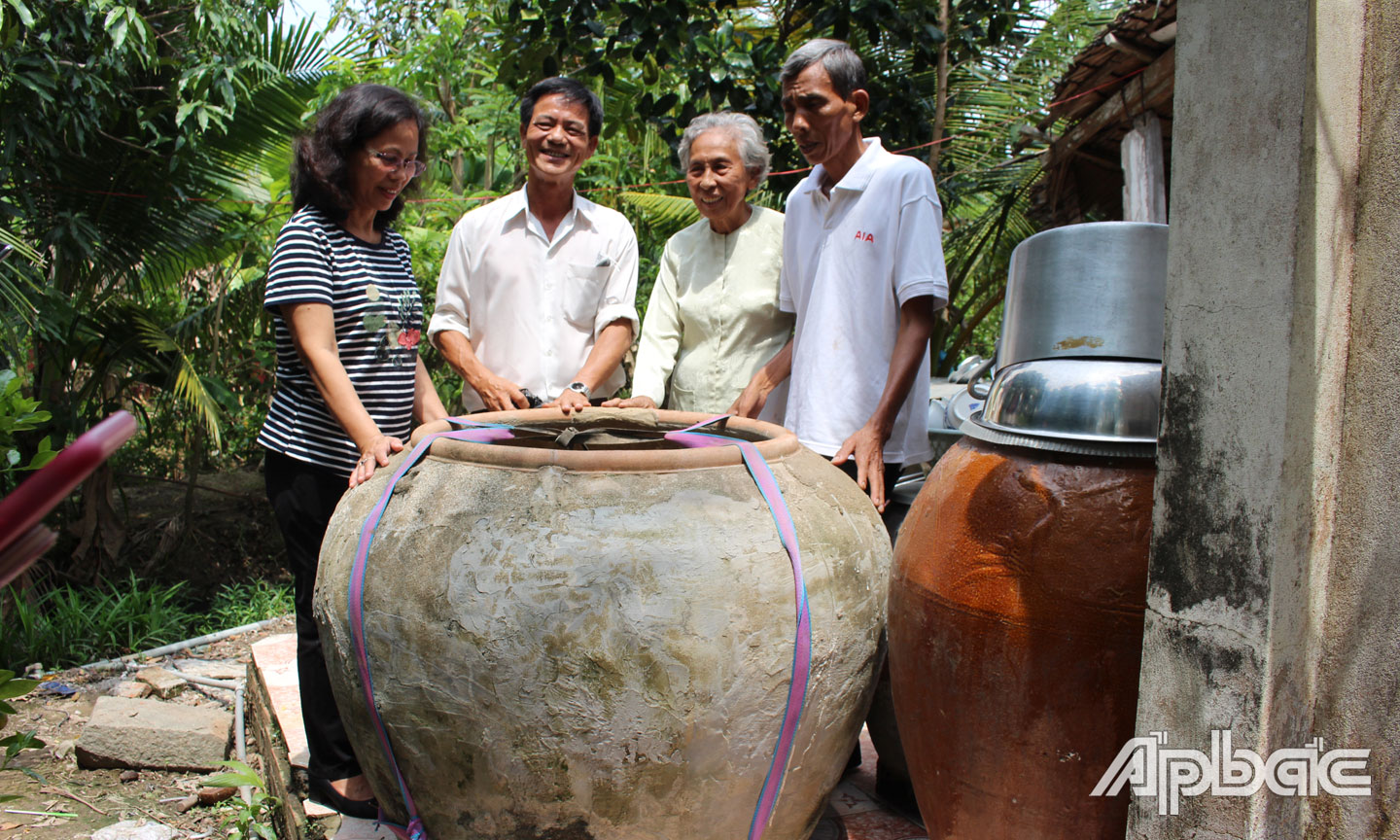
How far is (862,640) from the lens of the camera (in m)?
1.90

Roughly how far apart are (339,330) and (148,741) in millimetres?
2166

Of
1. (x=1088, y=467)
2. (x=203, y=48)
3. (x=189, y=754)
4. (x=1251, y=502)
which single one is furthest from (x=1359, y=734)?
(x=203, y=48)

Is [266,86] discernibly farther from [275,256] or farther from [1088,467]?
[1088,467]

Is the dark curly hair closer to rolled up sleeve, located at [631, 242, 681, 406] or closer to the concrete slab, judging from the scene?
rolled up sleeve, located at [631, 242, 681, 406]

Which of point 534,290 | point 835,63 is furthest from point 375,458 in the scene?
point 835,63

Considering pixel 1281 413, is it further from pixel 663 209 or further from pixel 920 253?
pixel 663 209

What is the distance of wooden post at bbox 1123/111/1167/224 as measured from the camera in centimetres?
509

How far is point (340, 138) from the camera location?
249 cm

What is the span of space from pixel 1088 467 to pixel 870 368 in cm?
102

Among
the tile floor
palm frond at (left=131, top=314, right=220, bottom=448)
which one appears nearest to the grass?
palm frond at (left=131, top=314, right=220, bottom=448)

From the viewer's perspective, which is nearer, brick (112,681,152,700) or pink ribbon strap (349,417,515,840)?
pink ribbon strap (349,417,515,840)

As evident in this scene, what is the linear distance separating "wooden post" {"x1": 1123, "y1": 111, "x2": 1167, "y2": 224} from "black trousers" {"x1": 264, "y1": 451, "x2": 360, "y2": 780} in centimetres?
440

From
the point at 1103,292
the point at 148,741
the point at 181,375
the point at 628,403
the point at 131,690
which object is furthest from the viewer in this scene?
the point at 181,375

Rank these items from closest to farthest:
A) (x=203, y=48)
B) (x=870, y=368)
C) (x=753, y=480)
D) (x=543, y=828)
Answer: (x=543, y=828)
(x=753, y=480)
(x=870, y=368)
(x=203, y=48)
